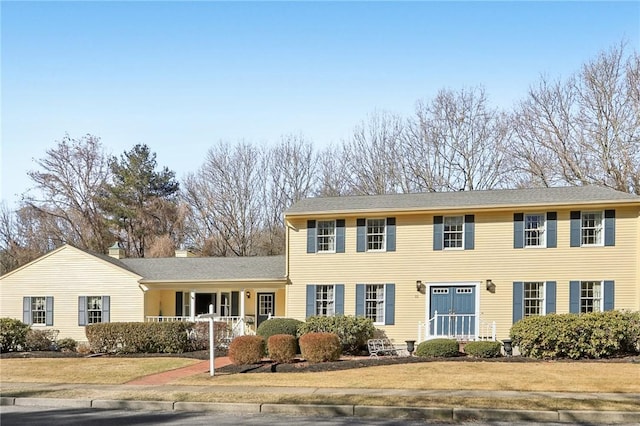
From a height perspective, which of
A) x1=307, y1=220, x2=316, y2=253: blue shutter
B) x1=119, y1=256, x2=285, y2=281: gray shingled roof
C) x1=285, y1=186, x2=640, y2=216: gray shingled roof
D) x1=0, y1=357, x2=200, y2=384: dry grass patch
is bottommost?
x1=0, y1=357, x2=200, y2=384: dry grass patch

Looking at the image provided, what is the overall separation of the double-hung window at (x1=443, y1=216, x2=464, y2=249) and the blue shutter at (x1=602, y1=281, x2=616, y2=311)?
17.0ft

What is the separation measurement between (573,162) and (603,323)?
19.6 m

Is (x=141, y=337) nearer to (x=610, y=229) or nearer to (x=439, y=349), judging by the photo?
(x=439, y=349)

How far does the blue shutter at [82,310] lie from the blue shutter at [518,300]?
1764cm

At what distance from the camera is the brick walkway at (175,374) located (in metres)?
16.3

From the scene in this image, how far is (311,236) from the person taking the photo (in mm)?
25453

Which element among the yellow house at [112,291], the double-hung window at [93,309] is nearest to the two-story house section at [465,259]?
the yellow house at [112,291]

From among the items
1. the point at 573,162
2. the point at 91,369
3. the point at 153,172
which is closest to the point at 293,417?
the point at 91,369

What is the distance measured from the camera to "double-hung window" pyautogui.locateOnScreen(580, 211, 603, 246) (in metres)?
23.0

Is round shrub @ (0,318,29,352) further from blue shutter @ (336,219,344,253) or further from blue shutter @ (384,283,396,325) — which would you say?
blue shutter @ (384,283,396,325)

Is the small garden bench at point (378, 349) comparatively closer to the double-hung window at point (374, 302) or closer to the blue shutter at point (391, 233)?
the double-hung window at point (374, 302)

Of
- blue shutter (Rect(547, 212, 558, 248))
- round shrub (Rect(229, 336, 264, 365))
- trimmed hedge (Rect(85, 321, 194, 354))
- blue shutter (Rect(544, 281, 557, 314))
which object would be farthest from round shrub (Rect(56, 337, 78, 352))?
blue shutter (Rect(547, 212, 558, 248))

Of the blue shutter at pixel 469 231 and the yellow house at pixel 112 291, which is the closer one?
the blue shutter at pixel 469 231

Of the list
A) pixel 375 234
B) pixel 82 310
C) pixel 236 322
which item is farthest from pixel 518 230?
pixel 82 310
